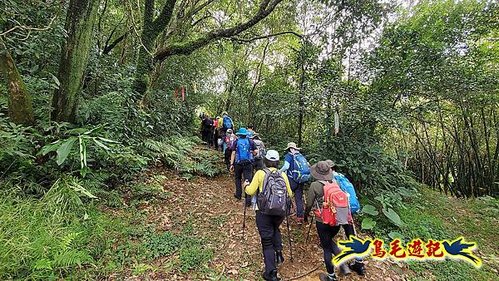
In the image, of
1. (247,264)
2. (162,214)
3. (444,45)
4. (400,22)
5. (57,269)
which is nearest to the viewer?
(57,269)

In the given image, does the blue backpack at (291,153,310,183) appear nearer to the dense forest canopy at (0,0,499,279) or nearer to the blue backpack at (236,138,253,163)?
the blue backpack at (236,138,253,163)

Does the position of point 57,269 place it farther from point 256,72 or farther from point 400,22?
point 256,72

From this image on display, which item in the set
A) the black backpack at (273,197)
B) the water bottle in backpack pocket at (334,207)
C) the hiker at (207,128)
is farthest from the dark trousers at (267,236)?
the hiker at (207,128)

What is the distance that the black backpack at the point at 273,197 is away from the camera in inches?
145

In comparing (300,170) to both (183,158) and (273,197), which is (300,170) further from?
(183,158)

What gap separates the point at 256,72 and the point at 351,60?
24.5 ft

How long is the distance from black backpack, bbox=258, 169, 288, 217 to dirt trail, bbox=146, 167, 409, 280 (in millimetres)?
1172

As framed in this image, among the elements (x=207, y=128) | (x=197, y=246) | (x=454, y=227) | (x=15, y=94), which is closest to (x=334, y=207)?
(x=197, y=246)

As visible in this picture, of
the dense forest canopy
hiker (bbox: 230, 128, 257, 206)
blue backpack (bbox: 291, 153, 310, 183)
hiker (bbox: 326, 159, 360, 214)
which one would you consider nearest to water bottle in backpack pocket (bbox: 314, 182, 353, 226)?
hiker (bbox: 326, 159, 360, 214)

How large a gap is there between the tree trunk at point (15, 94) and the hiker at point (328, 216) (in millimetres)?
4897

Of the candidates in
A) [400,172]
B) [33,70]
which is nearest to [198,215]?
[33,70]

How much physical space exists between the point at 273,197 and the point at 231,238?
1.81 meters

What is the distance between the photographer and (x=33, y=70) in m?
5.67

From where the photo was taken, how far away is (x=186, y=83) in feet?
40.4
